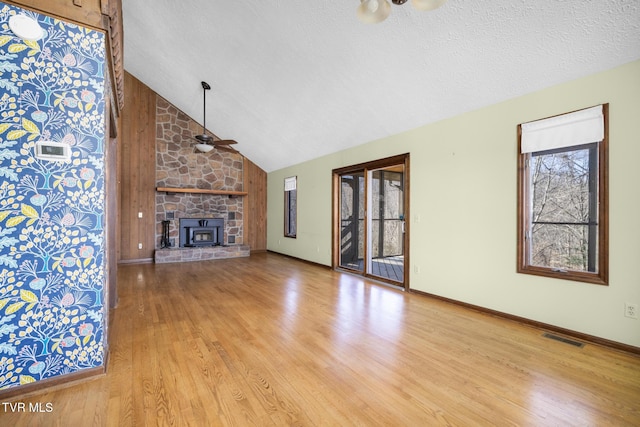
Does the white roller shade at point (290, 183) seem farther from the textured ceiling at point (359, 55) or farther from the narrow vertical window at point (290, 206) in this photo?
the textured ceiling at point (359, 55)

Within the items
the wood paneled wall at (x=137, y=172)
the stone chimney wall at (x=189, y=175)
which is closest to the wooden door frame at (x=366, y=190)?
the stone chimney wall at (x=189, y=175)

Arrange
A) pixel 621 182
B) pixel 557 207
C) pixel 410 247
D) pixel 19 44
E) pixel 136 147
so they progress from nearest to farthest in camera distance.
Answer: pixel 19 44
pixel 621 182
pixel 557 207
pixel 410 247
pixel 136 147

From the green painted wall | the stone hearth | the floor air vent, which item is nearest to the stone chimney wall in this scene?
the stone hearth

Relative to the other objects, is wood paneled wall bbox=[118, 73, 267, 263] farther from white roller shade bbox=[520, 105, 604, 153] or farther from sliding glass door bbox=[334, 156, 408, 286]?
white roller shade bbox=[520, 105, 604, 153]

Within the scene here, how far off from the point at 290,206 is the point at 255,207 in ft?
4.50

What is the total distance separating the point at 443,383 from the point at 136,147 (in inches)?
308

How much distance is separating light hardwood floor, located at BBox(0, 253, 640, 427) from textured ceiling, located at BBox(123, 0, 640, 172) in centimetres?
261

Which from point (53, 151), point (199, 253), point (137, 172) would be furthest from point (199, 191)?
point (53, 151)

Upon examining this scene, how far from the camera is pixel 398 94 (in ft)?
12.5

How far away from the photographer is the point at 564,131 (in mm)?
2816

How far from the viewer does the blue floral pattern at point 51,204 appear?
1789mm

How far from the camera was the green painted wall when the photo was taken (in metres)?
2.47

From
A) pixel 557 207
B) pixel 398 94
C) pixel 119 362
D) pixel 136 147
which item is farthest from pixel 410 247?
pixel 136 147

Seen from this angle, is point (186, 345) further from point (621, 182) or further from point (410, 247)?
point (621, 182)
